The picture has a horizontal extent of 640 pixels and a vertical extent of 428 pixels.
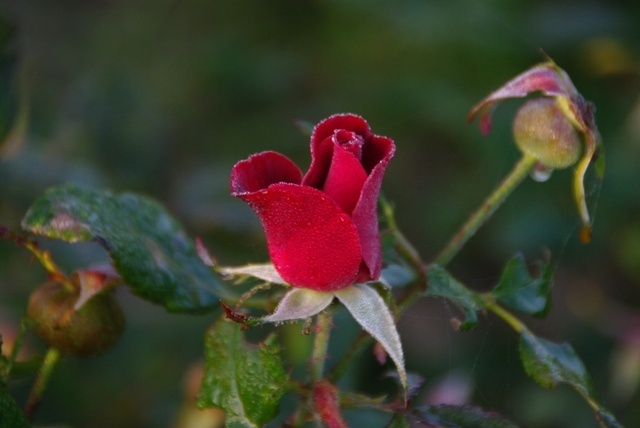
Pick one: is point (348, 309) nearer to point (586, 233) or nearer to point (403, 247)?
point (403, 247)

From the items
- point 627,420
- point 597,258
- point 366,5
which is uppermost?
point 366,5

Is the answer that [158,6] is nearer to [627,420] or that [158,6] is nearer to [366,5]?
[366,5]

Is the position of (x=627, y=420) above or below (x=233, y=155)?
below

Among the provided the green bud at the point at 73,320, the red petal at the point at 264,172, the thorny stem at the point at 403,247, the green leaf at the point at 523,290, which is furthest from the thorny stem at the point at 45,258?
the green leaf at the point at 523,290

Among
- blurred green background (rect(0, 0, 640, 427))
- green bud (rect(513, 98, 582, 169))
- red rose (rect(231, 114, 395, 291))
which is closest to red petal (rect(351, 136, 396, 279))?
red rose (rect(231, 114, 395, 291))

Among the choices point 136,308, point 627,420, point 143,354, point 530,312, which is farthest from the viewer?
point 136,308

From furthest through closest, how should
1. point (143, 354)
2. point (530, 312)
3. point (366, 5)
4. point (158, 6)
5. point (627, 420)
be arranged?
point (158, 6), point (366, 5), point (143, 354), point (627, 420), point (530, 312)

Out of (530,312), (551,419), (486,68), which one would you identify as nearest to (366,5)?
(486,68)
